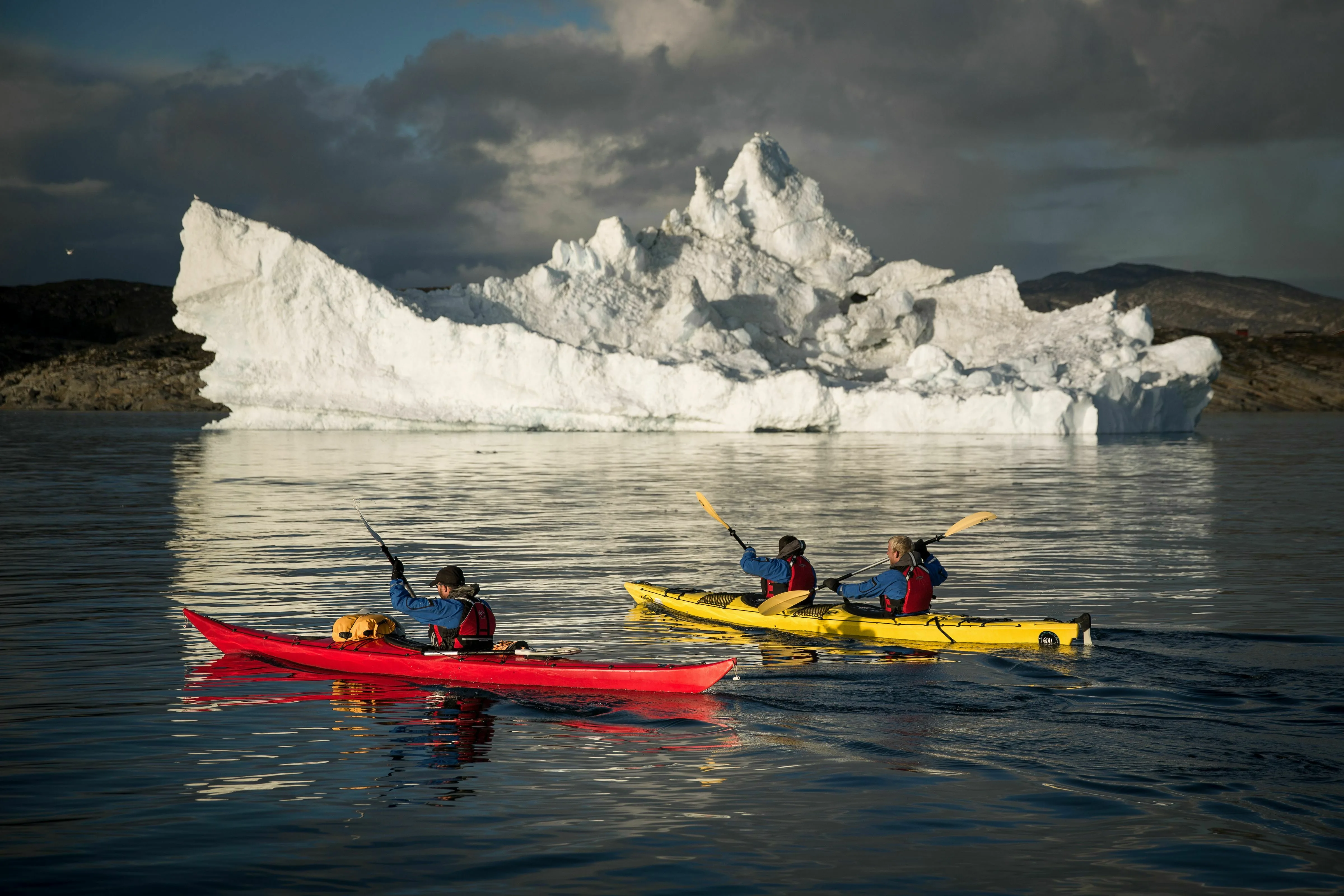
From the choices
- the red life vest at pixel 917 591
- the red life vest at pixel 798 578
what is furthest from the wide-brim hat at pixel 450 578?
the red life vest at pixel 917 591

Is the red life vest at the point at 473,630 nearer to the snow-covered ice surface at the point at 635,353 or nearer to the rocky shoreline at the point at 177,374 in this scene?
the snow-covered ice surface at the point at 635,353

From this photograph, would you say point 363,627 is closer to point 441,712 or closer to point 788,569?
point 441,712

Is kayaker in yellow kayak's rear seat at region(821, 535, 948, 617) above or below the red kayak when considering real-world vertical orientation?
above

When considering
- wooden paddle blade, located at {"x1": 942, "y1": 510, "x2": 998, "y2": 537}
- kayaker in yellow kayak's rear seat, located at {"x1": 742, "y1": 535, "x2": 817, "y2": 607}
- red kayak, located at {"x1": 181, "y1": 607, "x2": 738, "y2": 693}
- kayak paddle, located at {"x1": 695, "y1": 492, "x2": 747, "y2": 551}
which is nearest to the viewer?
red kayak, located at {"x1": 181, "y1": 607, "x2": 738, "y2": 693}

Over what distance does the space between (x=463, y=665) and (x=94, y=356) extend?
371ft

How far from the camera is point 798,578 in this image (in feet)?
35.2

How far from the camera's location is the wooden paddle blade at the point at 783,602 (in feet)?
34.4

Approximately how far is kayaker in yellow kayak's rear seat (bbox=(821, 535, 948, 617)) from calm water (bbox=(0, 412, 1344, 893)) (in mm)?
493

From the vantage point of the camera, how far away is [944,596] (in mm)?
12180

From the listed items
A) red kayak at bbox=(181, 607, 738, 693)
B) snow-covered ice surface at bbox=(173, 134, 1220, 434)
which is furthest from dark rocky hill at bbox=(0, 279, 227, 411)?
red kayak at bbox=(181, 607, 738, 693)

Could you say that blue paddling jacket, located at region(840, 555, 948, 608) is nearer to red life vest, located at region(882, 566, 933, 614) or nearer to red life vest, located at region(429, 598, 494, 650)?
red life vest, located at region(882, 566, 933, 614)

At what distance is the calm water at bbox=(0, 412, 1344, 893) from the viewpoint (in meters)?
5.19

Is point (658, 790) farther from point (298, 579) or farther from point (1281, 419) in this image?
point (1281, 419)

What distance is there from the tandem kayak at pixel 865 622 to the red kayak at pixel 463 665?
2.00 m
